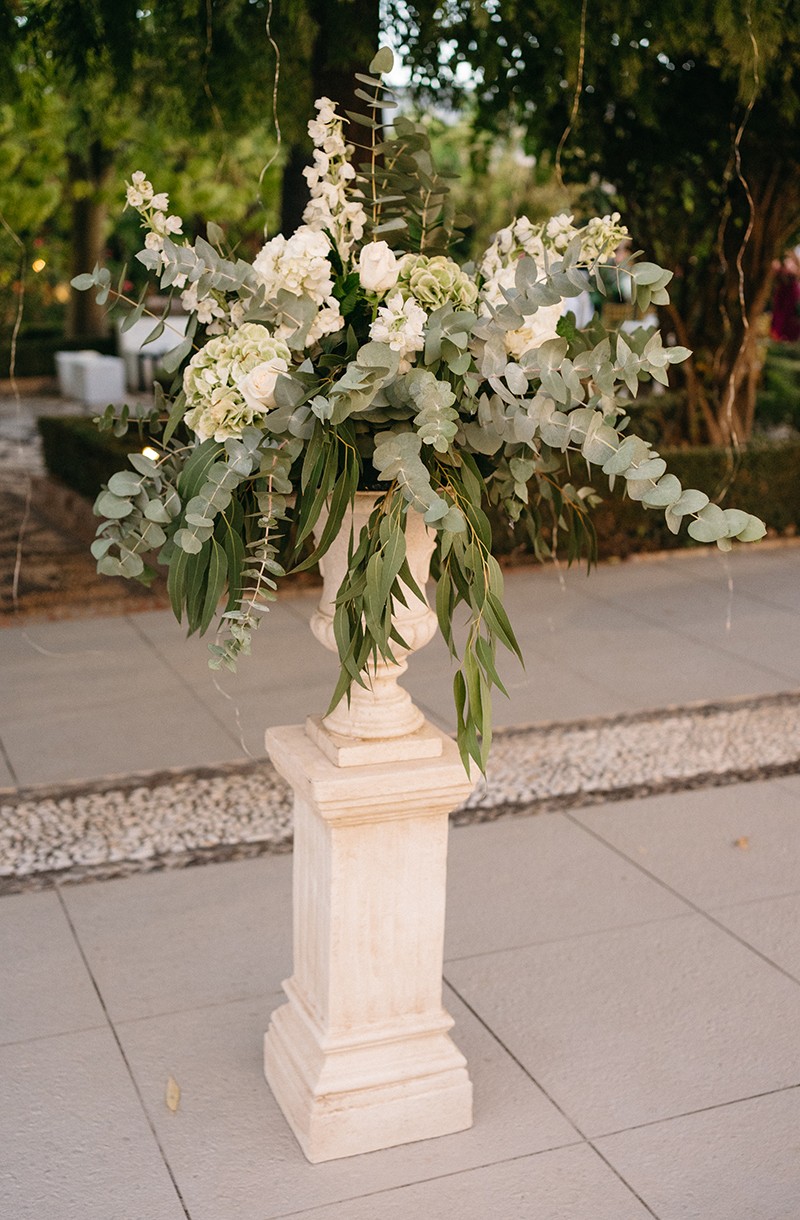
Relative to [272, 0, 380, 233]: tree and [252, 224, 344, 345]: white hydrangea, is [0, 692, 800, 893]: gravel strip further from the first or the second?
[272, 0, 380, 233]: tree

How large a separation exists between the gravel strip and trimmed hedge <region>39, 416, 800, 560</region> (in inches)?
108

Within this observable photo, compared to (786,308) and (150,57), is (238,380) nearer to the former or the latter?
(150,57)

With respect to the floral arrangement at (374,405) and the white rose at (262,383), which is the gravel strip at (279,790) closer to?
the floral arrangement at (374,405)

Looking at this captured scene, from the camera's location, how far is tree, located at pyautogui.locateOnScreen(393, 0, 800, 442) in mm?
6266

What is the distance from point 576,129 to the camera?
845cm

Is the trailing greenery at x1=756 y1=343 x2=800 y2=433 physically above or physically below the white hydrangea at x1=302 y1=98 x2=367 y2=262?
below

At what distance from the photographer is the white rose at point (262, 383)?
2.22m

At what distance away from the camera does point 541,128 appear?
8.54 m

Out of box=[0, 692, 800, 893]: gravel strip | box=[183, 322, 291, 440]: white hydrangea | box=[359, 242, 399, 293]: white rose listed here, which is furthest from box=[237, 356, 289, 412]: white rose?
box=[0, 692, 800, 893]: gravel strip

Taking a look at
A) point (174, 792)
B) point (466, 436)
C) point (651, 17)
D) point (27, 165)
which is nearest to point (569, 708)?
point (174, 792)

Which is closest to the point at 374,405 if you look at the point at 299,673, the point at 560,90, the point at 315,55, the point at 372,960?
the point at 372,960

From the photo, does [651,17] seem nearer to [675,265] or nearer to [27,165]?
[675,265]

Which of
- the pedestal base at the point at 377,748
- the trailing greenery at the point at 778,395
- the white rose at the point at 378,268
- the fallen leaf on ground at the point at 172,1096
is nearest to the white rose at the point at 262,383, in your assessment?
the white rose at the point at 378,268

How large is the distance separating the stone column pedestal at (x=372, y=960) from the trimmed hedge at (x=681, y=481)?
5.32 meters
